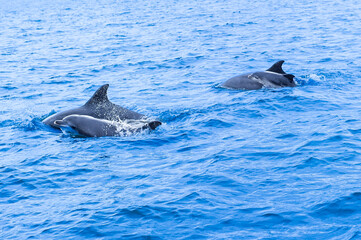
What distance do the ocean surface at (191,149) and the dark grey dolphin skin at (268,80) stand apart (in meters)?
0.50

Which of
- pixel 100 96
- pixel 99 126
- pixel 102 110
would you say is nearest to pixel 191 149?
pixel 99 126

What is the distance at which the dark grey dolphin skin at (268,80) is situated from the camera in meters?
19.6

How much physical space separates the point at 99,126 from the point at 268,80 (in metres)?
7.28

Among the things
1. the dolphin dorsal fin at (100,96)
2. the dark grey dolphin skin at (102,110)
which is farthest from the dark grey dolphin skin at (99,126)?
the dolphin dorsal fin at (100,96)

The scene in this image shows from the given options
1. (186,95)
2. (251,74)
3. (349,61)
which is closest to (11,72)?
(186,95)

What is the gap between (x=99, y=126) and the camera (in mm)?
15250

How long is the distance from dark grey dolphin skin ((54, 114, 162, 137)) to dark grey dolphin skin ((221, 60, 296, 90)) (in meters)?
5.59

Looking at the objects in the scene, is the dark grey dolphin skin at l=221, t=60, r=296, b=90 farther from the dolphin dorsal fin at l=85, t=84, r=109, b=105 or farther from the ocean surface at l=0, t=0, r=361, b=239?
the dolphin dorsal fin at l=85, t=84, r=109, b=105

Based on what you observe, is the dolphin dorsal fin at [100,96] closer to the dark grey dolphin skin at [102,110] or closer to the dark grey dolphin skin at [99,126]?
the dark grey dolphin skin at [102,110]

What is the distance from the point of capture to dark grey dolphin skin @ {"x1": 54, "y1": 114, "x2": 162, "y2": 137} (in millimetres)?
15136

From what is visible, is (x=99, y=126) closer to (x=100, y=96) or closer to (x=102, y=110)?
(x=102, y=110)

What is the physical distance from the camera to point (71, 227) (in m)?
10.1

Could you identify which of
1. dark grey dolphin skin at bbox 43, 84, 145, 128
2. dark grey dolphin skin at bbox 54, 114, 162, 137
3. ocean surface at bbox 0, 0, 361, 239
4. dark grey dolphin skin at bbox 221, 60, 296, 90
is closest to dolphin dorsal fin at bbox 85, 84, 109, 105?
dark grey dolphin skin at bbox 43, 84, 145, 128

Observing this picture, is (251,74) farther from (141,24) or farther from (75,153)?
(141,24)
